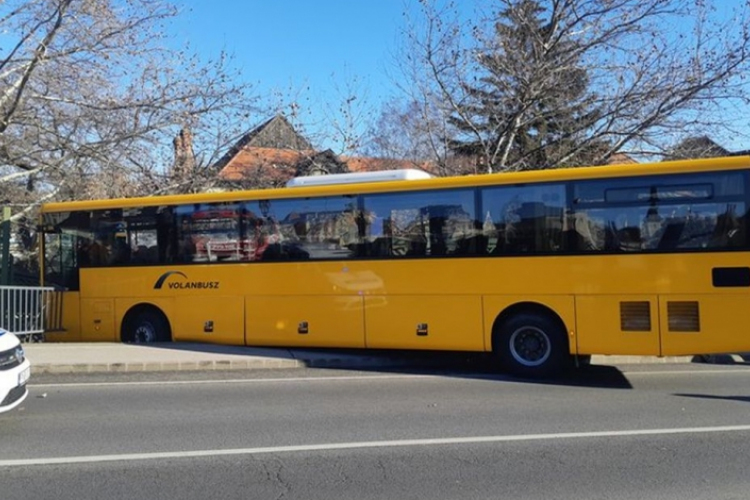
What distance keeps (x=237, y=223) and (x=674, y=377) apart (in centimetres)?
723

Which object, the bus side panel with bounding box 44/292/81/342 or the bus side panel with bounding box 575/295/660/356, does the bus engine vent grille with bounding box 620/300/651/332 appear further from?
the bus side panel with bounding box 44/292/81/342

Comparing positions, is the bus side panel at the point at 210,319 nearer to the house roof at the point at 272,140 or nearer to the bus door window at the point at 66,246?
the bus door window at the point at 66,246

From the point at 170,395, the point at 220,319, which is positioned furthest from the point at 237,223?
the point at 170,395

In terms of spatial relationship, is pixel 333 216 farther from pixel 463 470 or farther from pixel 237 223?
pixel 463 470

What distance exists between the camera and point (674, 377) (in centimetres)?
912

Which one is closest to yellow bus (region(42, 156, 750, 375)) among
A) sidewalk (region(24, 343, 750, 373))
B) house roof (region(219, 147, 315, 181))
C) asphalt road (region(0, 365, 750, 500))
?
sidewalk (region(24, 343, 750, 373))

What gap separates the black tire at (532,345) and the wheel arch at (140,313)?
19.4 feet

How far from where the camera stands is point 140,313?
11516 millimetres

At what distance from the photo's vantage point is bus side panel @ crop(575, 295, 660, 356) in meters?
8.51

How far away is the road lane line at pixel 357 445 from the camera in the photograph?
516cm

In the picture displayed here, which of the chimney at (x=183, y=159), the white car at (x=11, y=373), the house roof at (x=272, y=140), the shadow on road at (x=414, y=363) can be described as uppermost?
the house roof at (x=272, y=140)

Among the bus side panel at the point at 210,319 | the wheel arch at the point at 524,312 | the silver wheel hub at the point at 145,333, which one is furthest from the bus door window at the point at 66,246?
the wheel arch at the point at 524,312

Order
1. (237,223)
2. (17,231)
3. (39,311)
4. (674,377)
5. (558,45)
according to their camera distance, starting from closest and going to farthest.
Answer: (674,377), (237,223), (39,311), (558,45), (17,231)

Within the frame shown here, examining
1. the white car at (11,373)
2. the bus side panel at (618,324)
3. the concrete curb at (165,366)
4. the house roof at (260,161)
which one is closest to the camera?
the white car at (11,373)
